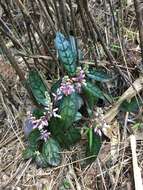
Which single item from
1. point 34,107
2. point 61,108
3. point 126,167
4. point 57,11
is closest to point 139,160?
point 126,167

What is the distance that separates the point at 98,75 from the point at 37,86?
0.77ft

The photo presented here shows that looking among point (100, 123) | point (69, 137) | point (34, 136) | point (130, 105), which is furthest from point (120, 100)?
point (34, 136)

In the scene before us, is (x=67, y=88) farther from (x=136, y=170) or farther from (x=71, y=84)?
(x=136, y=170)

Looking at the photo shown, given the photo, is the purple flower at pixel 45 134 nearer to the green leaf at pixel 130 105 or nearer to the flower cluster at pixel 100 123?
the flower cluster at pixel 100 123

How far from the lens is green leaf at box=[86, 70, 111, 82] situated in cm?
181

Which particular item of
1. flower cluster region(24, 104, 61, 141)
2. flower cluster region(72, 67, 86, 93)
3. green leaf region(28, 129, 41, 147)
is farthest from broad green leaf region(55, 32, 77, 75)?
green leaf region(28, 129, 41, 147)

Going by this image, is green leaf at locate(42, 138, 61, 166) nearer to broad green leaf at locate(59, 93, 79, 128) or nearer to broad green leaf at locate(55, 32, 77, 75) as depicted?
broad green leaf at locate(59, 93, 79, 128)

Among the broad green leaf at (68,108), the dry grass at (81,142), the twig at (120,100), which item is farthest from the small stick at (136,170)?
the broad green leaf at (68,108)

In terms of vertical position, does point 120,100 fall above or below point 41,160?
above

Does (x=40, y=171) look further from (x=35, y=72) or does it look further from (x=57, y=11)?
(x=57, y=11)

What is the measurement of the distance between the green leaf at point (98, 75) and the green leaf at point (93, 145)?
0.20 metres

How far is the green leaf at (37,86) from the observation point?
1810 millimetres

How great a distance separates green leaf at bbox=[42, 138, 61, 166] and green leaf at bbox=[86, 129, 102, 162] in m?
0.12

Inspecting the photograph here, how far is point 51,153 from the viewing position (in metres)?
1.81
